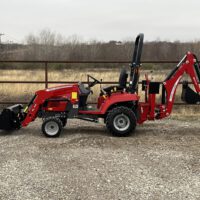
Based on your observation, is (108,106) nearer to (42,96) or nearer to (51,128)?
(51,128)

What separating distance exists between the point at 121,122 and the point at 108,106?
414mm

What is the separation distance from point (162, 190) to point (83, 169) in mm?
1308

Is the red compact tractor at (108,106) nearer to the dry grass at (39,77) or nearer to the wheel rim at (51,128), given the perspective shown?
the wheel rim at (51,128)

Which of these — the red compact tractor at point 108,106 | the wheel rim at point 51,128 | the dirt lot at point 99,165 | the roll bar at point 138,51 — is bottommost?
the dirt lot at point 99,165

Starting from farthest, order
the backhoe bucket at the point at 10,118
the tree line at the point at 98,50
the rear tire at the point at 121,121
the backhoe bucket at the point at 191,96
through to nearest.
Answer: the tree line at the point at 98,50
the backhoe bucket at the point at 191,96
the backhoe bucket at the point at 10,118
the rear tire at the point at 121,121

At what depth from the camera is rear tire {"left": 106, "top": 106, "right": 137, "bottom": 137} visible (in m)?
7.84

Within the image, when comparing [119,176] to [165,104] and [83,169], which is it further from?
[165,104]

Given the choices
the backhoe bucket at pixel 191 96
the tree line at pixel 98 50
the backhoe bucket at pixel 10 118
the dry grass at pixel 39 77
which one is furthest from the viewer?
the tree line at pixel 98 50

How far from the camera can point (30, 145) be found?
23.7ft

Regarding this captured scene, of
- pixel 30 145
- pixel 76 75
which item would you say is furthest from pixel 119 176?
pixel 76 75

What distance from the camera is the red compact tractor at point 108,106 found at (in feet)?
25.9

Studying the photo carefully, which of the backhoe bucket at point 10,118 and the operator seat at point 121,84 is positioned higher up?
the operator seat at point 121,84

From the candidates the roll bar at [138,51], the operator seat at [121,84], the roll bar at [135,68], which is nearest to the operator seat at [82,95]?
the operator seat at [121,84]

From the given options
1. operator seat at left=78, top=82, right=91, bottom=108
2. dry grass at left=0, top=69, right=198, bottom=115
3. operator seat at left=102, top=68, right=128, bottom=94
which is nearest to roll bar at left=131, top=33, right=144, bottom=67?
operator seat at left=102, top=68, right=128, bottom=94
